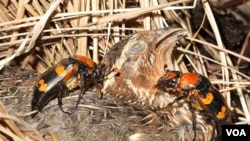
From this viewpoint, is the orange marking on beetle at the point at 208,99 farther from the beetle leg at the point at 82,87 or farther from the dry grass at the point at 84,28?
the beetle leg at the point at 82,87

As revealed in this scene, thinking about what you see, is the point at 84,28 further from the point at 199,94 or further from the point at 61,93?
the point at 199,94

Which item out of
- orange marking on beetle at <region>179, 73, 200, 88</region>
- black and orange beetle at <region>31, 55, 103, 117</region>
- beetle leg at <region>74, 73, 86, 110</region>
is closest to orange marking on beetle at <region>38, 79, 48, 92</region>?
black and orange beetle at <region>31, 55, 103, 117</region>

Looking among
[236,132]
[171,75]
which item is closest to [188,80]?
[171,75]

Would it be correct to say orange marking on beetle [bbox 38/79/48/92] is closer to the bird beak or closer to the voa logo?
the bird beak

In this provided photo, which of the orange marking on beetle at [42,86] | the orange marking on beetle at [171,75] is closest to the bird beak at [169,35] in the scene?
the orange marking on beetle at [171,75]

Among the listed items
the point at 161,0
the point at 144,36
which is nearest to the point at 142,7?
the point at 161,0

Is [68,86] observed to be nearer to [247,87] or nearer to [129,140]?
[129,140]
